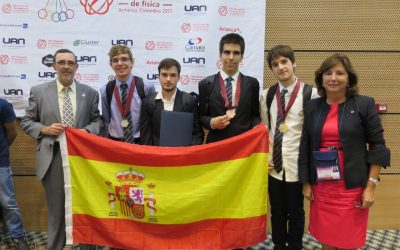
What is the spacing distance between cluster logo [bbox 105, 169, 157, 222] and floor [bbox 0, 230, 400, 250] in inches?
48.0

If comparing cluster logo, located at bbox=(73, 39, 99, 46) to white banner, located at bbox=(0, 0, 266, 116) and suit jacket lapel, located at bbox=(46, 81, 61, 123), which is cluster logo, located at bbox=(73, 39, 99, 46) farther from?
suit jacket lapel, located at bbox=(46, 81, 61, 123)

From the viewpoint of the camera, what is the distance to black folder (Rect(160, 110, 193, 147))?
2557mm

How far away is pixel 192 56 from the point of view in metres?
3.53

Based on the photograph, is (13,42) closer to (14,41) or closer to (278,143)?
(14,41)

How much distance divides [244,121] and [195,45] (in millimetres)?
1223

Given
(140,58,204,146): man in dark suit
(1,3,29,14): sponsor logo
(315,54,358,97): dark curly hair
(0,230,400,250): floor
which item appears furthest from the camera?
(1,3,29,14): sponsor logo

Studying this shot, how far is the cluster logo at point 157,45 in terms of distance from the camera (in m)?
3.53

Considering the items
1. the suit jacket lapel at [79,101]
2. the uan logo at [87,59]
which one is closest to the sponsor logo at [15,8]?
the uan logo at [87,59]

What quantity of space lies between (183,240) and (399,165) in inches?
106

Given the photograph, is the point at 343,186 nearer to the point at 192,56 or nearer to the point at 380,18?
the point at 192,56

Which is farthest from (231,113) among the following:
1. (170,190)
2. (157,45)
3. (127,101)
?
(157,45)

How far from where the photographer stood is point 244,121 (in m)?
2.68

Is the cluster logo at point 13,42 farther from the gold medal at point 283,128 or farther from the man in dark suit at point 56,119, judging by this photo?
the gold medal at point 283,128

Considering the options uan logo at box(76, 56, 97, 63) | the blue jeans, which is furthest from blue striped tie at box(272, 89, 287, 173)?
the blue jeans
